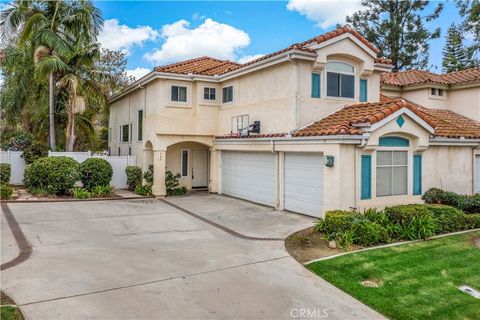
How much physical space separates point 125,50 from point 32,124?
1068 centimetres

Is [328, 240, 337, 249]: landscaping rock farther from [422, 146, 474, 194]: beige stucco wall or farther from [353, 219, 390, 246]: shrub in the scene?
[422, 146, 474, 194]: beige stucco wall

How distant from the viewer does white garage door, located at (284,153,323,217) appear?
12.9 meters

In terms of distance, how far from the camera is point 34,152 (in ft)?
63.1

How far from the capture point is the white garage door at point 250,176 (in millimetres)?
15750

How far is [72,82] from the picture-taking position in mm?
19266

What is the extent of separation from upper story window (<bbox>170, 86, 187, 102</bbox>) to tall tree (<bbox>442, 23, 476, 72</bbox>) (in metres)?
30.8

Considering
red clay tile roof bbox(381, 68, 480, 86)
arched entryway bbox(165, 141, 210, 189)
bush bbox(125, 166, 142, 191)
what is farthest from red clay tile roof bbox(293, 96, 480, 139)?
bush bbox(125, 166, 142, 191)

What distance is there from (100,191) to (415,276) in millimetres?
13987

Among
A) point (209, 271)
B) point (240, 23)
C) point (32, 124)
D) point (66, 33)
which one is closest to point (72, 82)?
point (66, 33)

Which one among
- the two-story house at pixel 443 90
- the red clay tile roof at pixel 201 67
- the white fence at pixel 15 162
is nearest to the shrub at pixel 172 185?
the red clay tile roof at pixel 201 67

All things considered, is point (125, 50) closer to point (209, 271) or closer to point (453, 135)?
point (453, 135)

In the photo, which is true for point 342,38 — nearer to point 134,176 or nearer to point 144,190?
point 144,190

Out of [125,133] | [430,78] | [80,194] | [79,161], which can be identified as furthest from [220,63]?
[430,78]

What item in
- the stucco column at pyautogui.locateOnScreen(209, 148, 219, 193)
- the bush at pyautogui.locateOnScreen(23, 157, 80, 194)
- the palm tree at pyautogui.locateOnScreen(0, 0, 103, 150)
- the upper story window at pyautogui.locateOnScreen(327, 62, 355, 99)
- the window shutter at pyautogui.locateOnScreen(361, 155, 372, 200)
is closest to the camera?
the window shutter at pyautogui.locateOnScreen(361, 155, 372, 200)
